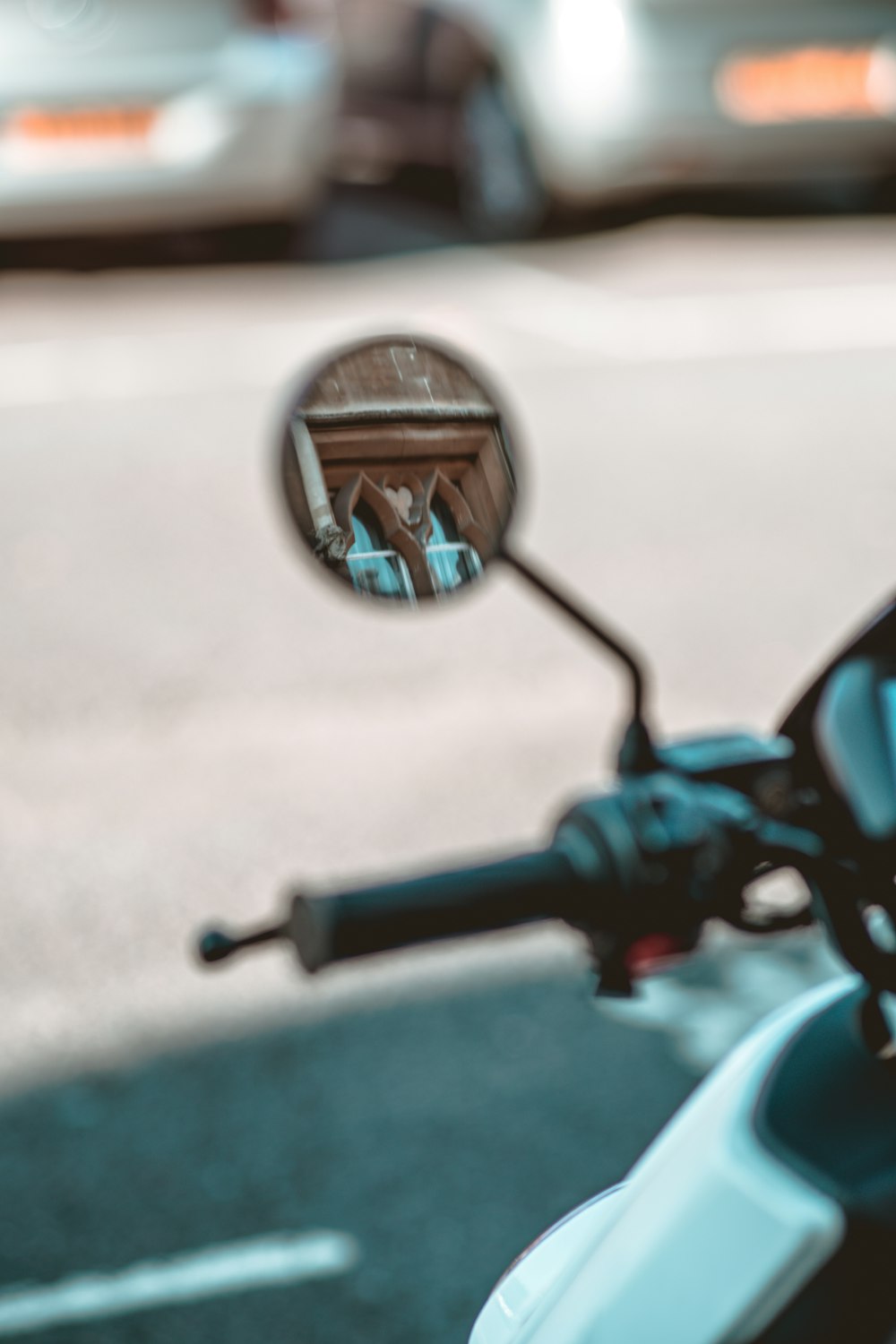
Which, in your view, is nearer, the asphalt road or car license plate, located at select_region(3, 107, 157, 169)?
the asphalt road

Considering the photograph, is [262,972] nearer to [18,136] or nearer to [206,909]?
[206,909]

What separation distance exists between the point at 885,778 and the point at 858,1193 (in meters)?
0.31

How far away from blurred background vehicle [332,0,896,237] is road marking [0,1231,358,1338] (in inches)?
240

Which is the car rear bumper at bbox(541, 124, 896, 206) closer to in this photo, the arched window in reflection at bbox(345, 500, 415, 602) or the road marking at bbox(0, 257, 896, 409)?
the road marking at bbox(0, 257, 896, 409)

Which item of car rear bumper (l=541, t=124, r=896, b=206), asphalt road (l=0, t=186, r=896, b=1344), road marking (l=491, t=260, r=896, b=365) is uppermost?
car rear bumper (l=541, t=124, r=896, b=206)

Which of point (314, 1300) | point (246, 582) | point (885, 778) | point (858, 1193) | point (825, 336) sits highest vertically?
point (825, 336)

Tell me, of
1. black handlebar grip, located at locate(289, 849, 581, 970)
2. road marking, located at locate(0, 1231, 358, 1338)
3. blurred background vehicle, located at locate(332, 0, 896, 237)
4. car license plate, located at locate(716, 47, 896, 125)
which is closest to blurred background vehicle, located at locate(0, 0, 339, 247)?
blurred background vehicle, located at locate(332, 0, 896, 237)

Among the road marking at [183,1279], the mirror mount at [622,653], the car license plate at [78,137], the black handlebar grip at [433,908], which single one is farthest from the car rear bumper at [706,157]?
the black handlebar grip at [433,908]

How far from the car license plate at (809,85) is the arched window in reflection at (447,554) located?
6843 mm

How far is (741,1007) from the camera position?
8.93ft

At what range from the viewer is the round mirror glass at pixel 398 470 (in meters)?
1.04

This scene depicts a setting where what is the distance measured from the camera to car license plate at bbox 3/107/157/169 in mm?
6711

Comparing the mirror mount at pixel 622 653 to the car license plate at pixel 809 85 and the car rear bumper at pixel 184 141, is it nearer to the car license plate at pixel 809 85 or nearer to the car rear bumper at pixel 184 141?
the car rear bumper at pixel 184 141

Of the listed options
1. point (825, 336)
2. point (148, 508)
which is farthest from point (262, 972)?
point (825, 336)
